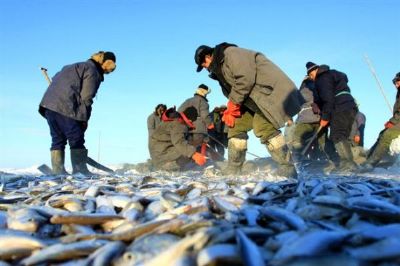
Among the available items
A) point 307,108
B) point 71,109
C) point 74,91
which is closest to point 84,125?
point 71,109

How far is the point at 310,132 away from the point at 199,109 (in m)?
2.88

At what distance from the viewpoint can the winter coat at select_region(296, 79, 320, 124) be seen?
9.75 metres

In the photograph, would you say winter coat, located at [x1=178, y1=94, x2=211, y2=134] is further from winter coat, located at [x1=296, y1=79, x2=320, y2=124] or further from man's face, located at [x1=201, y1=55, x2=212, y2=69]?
man's face, located at [x1=201, y1=55, x2=212, y2=69]

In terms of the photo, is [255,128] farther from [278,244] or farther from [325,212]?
[278,244]

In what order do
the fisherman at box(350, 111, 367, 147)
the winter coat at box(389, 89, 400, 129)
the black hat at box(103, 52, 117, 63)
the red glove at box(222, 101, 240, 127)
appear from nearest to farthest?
the red glove at box(222, 101, 240, 127) < the black hat at box(103, 52, 117, 63) < the winter coat at box(389, 89, 400, 129) < the fisherman at box(350, 111, 367, 147)

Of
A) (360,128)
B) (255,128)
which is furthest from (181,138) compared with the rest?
(360,128)

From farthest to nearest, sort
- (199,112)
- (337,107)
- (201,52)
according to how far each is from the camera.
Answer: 1. (199,112)
2. (337,107)
3. (201,52)

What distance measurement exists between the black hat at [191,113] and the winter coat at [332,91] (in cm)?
326

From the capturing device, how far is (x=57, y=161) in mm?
7059

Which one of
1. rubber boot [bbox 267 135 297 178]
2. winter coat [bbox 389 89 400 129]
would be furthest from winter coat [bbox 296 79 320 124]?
rubber boot [bbox 267 135 297 178]

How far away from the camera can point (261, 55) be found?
627 cm

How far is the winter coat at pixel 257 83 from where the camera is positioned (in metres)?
5.93

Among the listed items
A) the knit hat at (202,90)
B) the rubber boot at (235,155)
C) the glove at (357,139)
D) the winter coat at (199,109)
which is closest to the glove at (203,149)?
the winter coat at (199,109)

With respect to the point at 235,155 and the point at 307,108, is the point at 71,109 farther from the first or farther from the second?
the point at 307,108
